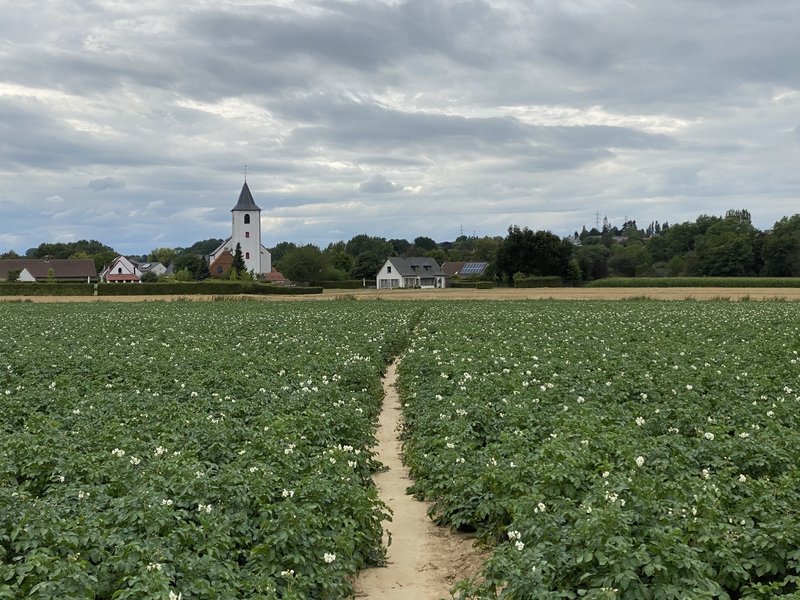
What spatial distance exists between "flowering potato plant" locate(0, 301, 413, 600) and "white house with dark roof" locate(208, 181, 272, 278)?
418 feet

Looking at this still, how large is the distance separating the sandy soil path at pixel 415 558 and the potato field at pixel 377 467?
237 millimetres

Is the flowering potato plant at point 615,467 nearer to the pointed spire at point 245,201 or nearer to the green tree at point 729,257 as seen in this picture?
the green tree at point 729,257

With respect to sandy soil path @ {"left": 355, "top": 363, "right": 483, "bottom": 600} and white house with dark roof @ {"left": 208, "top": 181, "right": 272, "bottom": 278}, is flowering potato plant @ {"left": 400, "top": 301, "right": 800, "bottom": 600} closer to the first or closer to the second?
sandy soil path @ {"left": 355, "top": 363, "right": 483, "bottom": 600}

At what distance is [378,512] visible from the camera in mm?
8469

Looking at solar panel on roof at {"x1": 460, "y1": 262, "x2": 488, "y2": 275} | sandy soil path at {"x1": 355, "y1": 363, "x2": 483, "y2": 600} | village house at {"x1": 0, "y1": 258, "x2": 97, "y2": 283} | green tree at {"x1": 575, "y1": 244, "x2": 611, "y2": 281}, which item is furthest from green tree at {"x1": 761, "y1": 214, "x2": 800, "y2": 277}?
village house at {"x1": 0, "y1": 258, "x2": 97, "y2": 283}

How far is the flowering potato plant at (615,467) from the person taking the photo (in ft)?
20.2

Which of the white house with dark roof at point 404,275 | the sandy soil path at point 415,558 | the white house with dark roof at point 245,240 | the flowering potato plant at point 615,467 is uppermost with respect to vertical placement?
the white house with dark roof at point 245,240

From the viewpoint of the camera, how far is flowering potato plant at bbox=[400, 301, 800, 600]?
6164 millimetres

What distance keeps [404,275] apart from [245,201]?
115 feet

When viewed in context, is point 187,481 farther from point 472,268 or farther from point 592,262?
point 472,268

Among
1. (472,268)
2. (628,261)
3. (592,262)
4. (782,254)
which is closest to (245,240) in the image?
(472,268)

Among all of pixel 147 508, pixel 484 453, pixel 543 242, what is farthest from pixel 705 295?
pixel 147 508

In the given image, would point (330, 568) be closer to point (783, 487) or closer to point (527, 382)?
point (783, 487)

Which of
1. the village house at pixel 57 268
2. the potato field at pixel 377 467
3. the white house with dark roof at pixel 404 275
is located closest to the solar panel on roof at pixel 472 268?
the white house with dark roof at pixel 404 275
